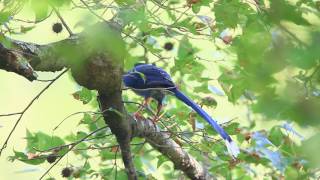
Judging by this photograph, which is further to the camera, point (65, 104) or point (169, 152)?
point (65, 104)

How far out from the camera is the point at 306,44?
857 millimetres

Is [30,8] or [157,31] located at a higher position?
[30,8]

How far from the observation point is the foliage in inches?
34.9

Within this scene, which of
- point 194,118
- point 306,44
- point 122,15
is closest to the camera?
point 306,44

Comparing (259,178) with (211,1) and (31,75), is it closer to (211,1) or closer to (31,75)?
(211,1)

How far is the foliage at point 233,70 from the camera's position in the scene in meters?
0.89

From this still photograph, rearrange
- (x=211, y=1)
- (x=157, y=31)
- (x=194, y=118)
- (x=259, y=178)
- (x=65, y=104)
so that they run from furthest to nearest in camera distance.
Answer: (x=259, y=178), (x=65, y=104), (x=194, y=118), (x=157, y=31), (x=211, y=1)

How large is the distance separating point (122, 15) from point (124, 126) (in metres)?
0.69

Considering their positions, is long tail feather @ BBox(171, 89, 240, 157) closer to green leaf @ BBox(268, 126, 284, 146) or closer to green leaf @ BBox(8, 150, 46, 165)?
green leaf @ BBox(268, 126, 284, 146)

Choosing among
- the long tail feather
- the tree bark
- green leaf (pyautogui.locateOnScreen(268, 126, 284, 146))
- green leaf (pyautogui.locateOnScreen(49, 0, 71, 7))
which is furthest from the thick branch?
green leaf (pyautogui.locateOnScreen(49, 0, 71, 7))

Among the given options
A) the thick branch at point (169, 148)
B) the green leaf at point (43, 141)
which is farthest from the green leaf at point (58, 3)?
the green leaf at point (43, 141)

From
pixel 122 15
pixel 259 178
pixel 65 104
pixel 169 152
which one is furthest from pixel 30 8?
pixel 259 178

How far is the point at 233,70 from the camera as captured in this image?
2496 millimetres

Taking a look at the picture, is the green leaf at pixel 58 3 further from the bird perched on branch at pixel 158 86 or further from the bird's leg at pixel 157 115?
the bird perched on branch at pixel 158 86
